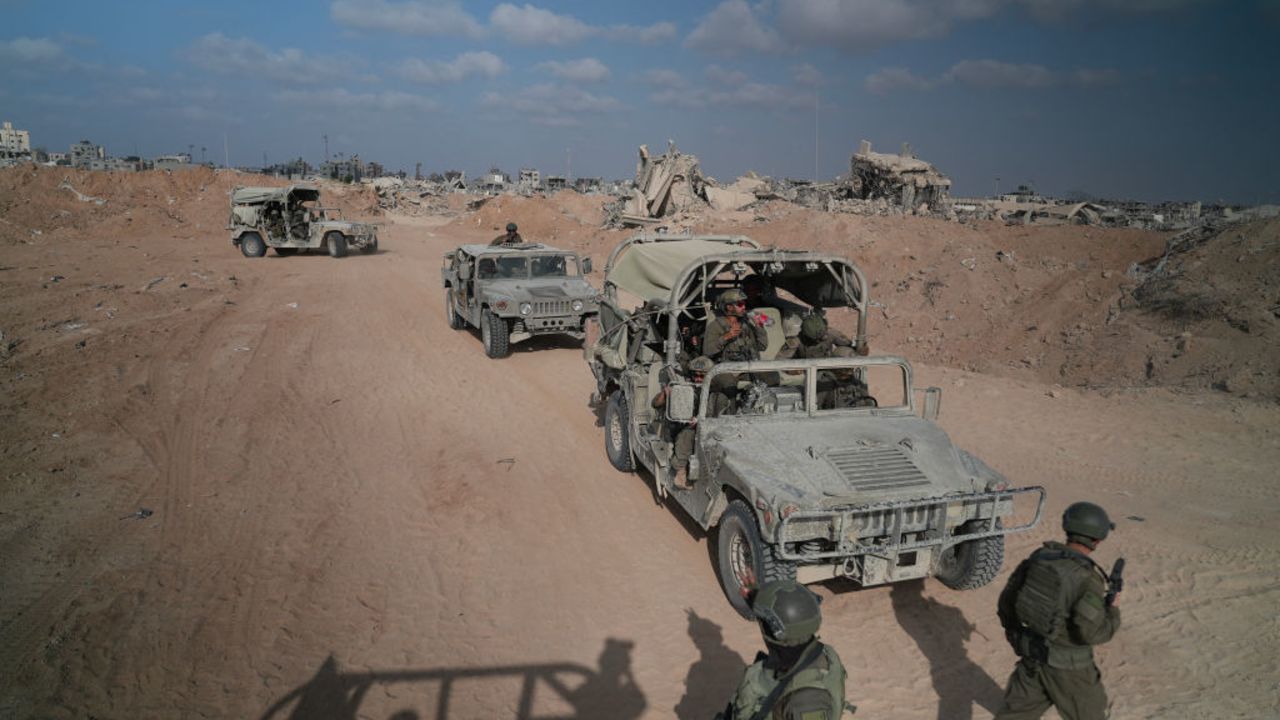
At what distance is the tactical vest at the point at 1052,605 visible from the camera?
126 inches

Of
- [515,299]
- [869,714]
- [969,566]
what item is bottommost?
[869,714]

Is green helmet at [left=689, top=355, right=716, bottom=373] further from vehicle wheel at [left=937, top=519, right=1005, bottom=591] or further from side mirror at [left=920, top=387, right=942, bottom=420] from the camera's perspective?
vehicle wheel at [left=937, top=519, right=1005, bottom=591]

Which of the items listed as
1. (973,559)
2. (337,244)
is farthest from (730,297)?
(337,244)

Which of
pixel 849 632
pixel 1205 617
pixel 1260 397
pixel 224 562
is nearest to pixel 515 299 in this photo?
pixel 224 562

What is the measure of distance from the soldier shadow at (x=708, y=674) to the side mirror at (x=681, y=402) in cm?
142

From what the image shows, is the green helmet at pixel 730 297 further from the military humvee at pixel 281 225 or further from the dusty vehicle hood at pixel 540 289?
the military humvee at pixel 281 225

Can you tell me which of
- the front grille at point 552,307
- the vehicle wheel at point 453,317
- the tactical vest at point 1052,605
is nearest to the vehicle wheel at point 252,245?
the vehicle wheel at point 453,317

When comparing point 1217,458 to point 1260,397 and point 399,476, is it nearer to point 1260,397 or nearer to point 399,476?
point 1260,397

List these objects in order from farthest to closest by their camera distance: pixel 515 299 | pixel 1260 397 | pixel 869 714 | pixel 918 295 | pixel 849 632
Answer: pixel 918 295
pixel 515 299
pixel 1260 397
pixel 849 632
pixel 869 714

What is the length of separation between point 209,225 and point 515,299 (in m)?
22.2

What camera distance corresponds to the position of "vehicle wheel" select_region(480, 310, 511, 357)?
37.5 ft

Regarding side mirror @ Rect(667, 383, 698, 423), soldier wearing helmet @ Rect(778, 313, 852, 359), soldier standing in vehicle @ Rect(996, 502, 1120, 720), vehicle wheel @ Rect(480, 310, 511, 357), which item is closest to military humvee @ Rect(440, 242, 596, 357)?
vehicle wheel @ Rect(480, 310, 511, 357)

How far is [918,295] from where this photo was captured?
15859 millimetres

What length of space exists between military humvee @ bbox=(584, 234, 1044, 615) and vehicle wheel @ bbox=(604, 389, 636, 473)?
0.13 ft
